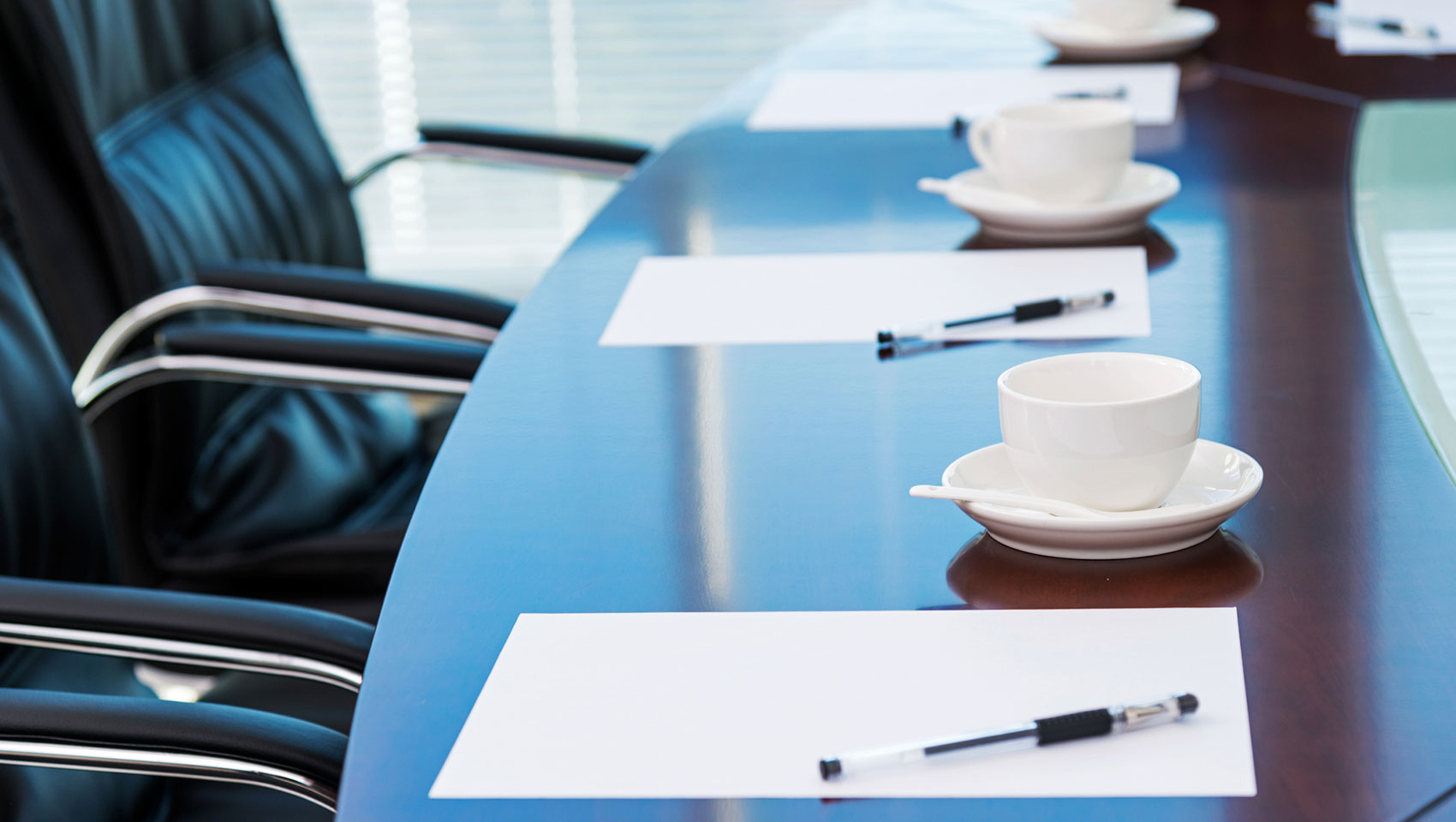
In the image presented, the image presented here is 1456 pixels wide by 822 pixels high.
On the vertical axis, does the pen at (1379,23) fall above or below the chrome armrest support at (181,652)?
above

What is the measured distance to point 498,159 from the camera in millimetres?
1755

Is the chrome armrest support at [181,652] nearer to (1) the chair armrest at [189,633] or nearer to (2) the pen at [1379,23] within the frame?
(1) the chair armrest at [189,633]

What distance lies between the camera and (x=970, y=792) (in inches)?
20.1

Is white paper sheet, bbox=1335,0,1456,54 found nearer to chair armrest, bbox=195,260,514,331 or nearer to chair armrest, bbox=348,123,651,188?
chair armrest, bbox=348,123,651,188

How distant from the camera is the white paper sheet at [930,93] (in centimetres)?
154

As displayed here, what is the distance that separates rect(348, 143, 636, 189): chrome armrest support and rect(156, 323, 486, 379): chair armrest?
0.50 m

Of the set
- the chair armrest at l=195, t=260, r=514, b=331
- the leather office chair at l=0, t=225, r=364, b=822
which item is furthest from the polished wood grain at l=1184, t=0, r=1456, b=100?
the leather office chair at l=0, t=225, r=364, b=822

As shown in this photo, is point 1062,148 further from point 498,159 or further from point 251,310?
point 498,159

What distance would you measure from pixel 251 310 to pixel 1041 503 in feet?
2.76

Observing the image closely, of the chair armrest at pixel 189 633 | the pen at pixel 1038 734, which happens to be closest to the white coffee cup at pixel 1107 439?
the pen at pixel 1038 734

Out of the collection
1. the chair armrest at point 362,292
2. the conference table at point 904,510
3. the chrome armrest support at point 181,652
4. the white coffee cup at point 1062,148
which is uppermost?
the white coffee cup at point 1062,148

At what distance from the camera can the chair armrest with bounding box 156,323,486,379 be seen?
4.02ft

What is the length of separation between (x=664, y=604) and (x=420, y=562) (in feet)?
0.38

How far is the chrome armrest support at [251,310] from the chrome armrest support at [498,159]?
0.41 meters
